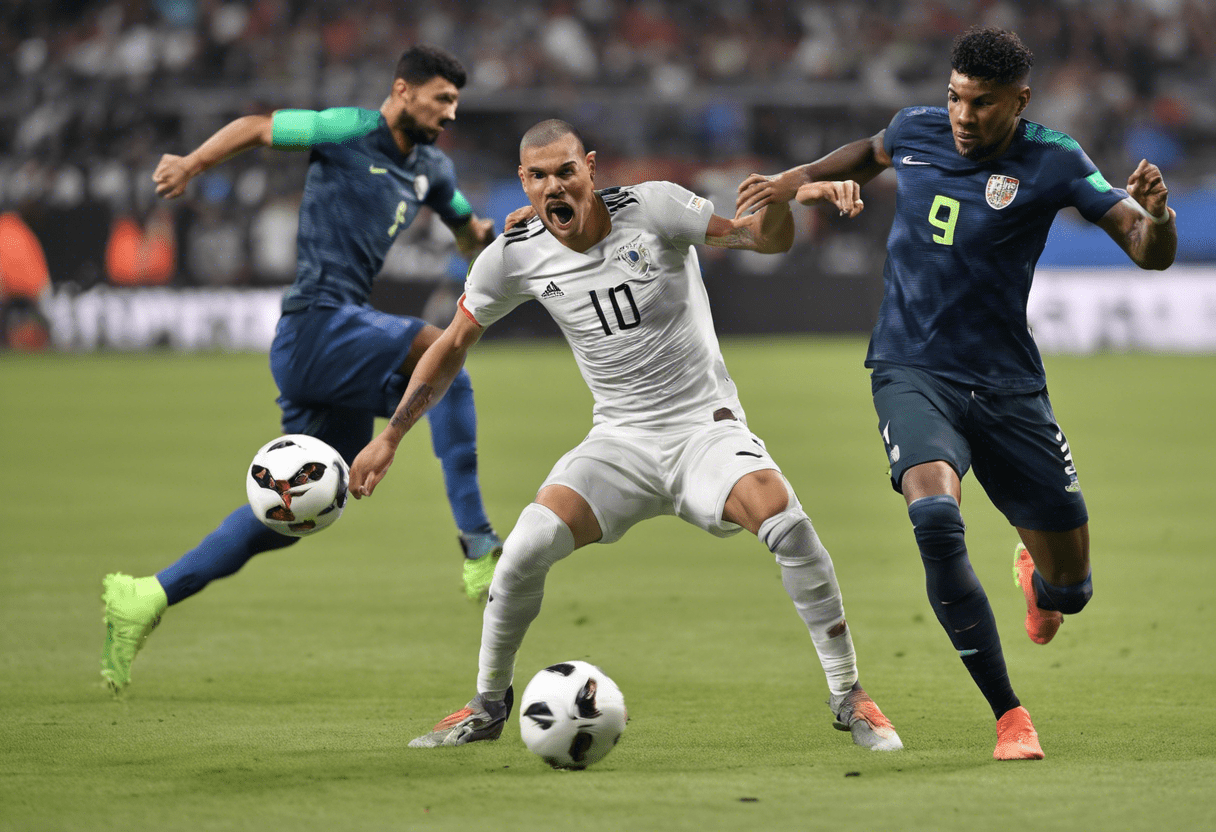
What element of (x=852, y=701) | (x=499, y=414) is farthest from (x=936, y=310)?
(x=499, y=414)

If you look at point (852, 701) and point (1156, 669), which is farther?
point (1156, 669)

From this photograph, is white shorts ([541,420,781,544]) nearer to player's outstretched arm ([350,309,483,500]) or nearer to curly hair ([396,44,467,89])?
player's outstretched arm ([350,309,483,500])

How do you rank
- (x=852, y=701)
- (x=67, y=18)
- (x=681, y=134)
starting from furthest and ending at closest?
(x=67, y=18), (x=681, y=134), (x=852, y=701)

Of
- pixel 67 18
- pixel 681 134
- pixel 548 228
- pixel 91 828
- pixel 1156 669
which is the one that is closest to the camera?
pixel 91 828

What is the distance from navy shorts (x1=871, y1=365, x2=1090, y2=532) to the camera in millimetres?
5078

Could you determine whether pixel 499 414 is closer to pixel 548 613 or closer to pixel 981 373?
pixel 548 613

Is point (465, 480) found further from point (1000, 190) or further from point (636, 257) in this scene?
point (1000, 190)

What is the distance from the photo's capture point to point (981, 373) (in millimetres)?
5258

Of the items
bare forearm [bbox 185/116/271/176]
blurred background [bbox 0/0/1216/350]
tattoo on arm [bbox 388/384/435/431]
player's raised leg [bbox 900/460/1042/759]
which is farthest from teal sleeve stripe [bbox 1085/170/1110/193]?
blurred background [bbox 0/0/1216/350]

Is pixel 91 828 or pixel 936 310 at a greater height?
pixel 936 310

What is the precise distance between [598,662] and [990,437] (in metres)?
2.00

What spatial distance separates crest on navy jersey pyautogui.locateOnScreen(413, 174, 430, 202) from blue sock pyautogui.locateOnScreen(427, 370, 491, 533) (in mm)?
922

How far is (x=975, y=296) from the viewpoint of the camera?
17.3 feet

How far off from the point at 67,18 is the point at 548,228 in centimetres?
2358
